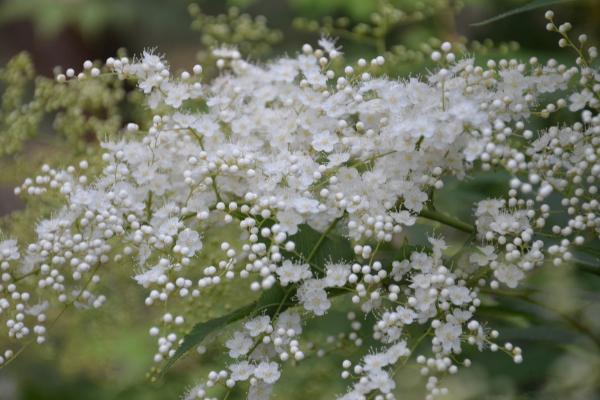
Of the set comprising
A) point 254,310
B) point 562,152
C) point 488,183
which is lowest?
point 488,183

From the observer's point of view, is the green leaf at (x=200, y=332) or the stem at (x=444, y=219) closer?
the green leaf at (x=200, y=332)

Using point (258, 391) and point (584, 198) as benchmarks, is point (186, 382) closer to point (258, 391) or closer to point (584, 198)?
point (258, 391)

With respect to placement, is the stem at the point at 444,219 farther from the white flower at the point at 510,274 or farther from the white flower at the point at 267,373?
the white flower at the point at 267,373

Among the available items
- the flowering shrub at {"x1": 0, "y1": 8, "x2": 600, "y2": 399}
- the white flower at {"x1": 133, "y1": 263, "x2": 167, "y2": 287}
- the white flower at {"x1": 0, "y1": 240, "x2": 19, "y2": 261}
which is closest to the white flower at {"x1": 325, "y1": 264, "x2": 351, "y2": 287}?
the flowering shrub at {"x1": 0, "y1": 8, "x2": 600, "y2": 399}

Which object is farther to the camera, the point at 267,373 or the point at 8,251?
the point at 8,251

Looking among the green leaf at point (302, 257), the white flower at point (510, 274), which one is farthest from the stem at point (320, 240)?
Answer: the white flower at point (510, 274)

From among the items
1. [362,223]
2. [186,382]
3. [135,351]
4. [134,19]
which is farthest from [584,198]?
[134,19]

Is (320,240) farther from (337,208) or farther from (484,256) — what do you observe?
(484,256)

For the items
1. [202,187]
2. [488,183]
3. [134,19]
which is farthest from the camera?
[134,19]

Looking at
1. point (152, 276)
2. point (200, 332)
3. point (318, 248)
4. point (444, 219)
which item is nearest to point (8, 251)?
point (152, 276)
